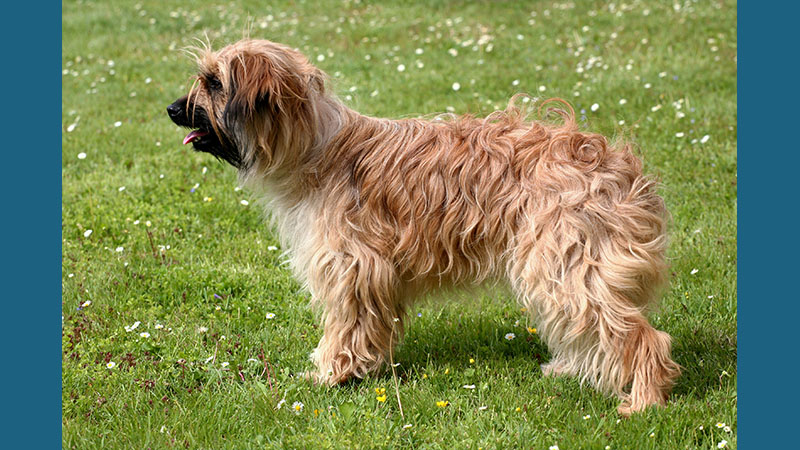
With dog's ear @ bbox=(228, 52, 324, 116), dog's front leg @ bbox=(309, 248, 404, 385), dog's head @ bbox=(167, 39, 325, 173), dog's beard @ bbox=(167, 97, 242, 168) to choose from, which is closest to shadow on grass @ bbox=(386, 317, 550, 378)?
dog's front leg @ bbox=(309, 248, 404, 385)

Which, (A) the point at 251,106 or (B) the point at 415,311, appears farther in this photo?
(B) the point at 415,311

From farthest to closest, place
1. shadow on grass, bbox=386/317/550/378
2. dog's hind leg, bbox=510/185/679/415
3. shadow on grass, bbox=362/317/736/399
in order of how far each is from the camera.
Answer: shadow on grass, bbox=386/317/550/378 < shadow on grass, bbox=362/317/736/399 < dog's hind leg, bbox=510/185/679/415

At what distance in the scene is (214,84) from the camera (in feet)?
12.9

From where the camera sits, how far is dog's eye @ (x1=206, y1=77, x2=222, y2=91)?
12.8 ft

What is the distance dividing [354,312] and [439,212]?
0.69 metres

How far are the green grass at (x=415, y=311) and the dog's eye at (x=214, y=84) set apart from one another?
0.57 metres

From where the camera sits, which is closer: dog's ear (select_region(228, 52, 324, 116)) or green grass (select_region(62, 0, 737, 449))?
dog's ear (select_region(228, 52, 324, 116))

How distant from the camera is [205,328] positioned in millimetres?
4875

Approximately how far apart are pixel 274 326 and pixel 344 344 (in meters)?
0.89

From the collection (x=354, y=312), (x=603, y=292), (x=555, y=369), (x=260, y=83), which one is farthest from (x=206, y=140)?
(x=555, y=369)

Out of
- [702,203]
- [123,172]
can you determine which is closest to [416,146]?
[702,203]

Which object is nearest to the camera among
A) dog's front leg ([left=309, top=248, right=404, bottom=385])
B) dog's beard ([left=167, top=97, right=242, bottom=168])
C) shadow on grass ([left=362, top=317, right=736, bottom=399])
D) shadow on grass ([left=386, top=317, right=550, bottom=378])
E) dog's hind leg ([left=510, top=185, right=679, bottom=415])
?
dog's hind leg ([left=510, top=185, right=679, bottom=415])

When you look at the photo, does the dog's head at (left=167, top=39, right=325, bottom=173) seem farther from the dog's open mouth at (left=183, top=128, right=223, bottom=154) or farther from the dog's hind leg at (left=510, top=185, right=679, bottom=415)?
the dog's hind leg at (left=510, top=185, right=679, bottom=415)

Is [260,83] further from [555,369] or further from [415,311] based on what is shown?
[555,369]
